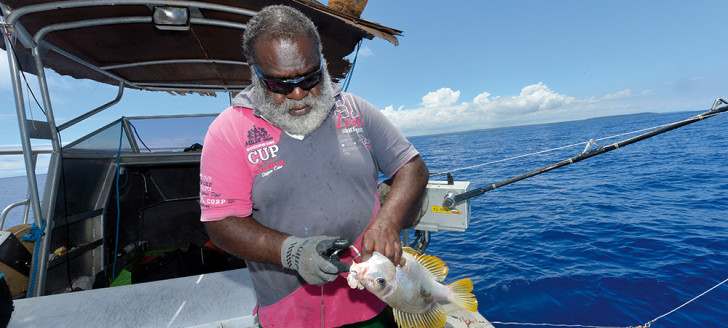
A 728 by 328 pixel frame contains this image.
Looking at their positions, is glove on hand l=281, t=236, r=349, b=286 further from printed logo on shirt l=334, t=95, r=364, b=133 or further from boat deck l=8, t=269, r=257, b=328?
boat deck l=8, t=269, r=257, b=328

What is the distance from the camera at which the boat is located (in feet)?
10.1

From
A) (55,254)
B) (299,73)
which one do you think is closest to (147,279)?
(55,254)

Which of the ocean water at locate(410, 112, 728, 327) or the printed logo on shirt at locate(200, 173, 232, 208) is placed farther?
the ocean water at locate(410, 112, 728, 327)

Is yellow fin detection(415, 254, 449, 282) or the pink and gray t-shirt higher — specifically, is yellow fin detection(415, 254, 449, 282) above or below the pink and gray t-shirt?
below

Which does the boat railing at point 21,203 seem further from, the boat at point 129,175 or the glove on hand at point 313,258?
the glove on hand at point 313,258

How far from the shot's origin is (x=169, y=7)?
3512mm

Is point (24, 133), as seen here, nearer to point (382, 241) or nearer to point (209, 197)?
point (209, 197)

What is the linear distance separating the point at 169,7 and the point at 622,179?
897 inches

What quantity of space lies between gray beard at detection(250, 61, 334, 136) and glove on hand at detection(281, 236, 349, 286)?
69 cm

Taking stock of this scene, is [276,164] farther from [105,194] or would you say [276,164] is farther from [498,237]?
[498,237]

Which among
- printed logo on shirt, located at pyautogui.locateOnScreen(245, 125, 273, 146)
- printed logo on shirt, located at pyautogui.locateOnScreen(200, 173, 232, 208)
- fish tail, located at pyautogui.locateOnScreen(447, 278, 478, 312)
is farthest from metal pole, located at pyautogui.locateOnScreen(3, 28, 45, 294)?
fish tail, located at pyautogui.locateOnScreen(447, 278, 478, 312)

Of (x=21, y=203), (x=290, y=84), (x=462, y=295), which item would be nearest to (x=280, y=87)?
(x=290, y=84)

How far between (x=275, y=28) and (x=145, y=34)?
12.0 ft

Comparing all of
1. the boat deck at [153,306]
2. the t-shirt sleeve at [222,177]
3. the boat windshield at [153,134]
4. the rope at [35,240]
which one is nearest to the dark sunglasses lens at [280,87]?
the t-shirt sleeve at [222,177]
